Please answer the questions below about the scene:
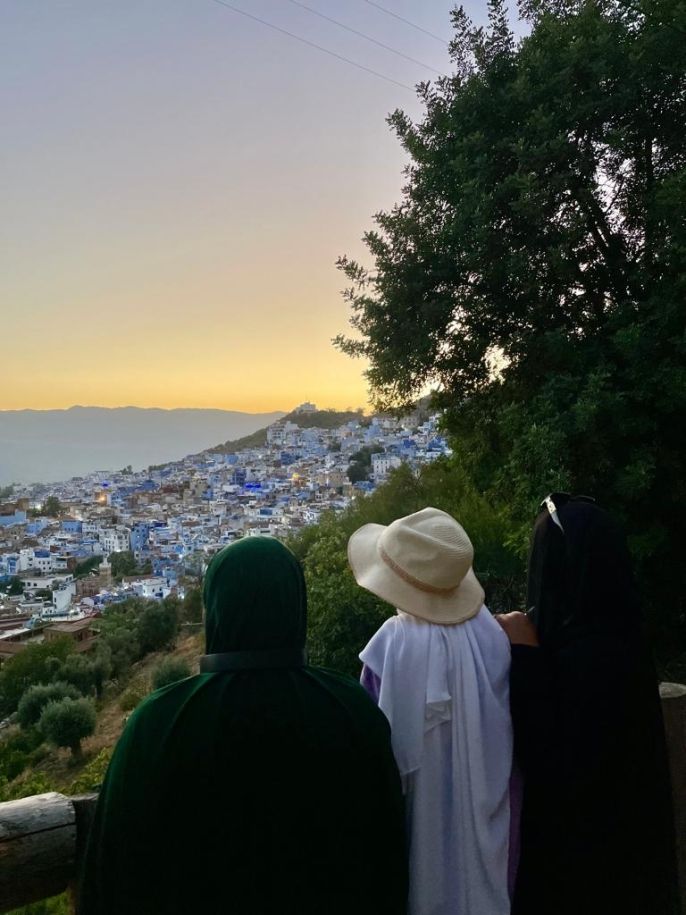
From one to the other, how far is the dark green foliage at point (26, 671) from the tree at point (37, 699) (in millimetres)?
2109

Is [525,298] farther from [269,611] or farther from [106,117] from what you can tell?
[106,117]

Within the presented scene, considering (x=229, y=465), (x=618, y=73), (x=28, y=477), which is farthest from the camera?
(x=28, y=477)

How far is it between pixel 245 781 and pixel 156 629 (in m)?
25.2

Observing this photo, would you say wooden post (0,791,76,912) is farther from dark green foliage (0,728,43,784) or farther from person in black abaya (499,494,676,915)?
dark green foliage (0,728,43,784)

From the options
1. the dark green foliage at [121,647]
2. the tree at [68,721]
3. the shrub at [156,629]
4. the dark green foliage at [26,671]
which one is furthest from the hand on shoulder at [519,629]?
the shrub at [156,629]

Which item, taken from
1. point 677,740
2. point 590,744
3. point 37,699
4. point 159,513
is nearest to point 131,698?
point 37,699

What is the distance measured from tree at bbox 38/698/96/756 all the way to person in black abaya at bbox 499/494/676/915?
1704cm

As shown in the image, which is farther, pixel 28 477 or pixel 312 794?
pixel 28 477

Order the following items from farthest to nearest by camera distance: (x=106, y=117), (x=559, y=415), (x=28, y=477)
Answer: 1. (x=28, y=477)
2. (x=106, y=117)
3. (x=559, y=415)

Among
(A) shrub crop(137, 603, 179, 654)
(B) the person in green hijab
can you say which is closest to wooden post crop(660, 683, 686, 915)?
(B) the person in green hijab

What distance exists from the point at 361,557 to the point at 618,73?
17.5ft

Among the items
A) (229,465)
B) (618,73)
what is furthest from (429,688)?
(229,465)

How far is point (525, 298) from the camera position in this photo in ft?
18.7

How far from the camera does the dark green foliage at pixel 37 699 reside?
1794 centimetres
